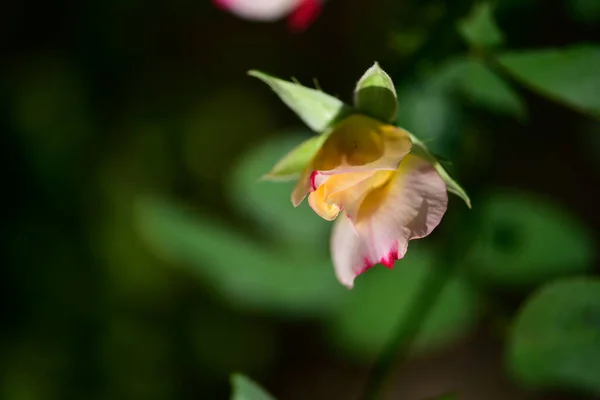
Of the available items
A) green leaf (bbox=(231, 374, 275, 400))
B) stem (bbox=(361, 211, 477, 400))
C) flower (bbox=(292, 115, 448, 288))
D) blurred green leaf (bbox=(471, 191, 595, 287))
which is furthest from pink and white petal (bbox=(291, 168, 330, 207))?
blurred green leaf (bbox=(471, 191, 595, 287))

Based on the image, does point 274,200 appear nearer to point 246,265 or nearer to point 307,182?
point 246,265

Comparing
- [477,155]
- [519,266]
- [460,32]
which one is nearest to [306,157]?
[460,32]

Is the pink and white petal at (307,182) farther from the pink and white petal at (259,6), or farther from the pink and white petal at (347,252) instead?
the pink and white petal at (259,6)

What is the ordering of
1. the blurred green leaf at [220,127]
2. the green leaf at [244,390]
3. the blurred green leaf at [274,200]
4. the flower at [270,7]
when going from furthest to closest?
the blurred green leaf at [220,127]
the blurred green leaf at [274,200]
the flower at [270,7]
the green leaf at [244,390]

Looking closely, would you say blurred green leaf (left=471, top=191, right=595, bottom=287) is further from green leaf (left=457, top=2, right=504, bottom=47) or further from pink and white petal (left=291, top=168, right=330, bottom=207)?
pink and white petal (left=291, top=168, right=330, bottom=207)

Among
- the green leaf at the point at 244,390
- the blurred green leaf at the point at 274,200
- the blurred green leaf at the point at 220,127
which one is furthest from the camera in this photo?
the blurred green leaf at the point at 220,127

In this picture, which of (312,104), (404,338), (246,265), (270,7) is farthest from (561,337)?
(246,265)

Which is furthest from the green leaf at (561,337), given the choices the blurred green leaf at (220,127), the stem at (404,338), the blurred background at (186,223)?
the blurred green leaf at (220,127)
